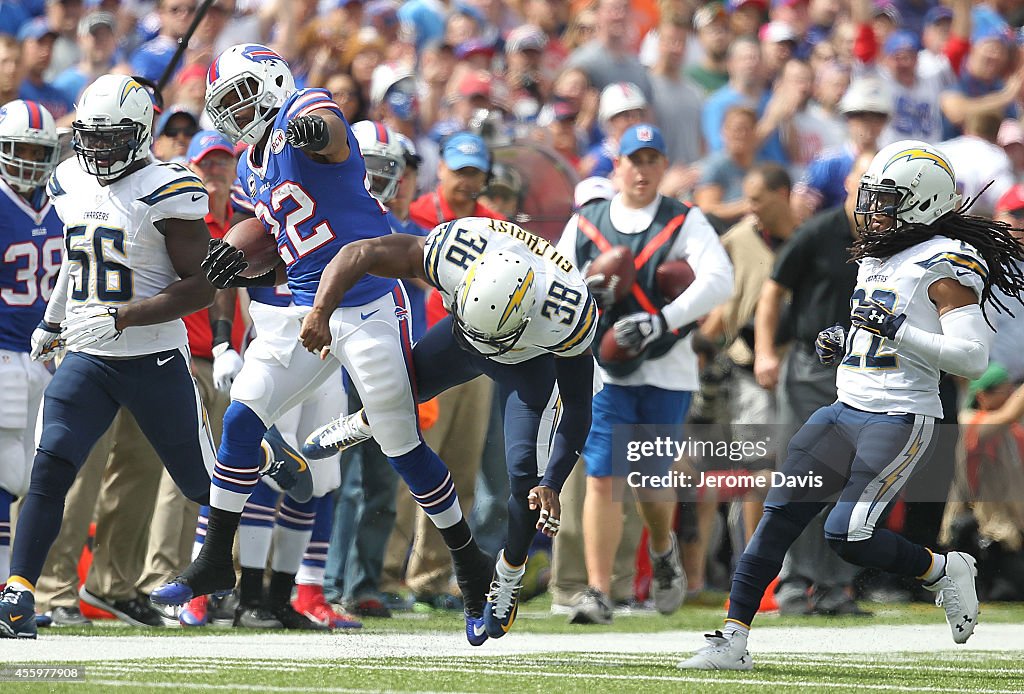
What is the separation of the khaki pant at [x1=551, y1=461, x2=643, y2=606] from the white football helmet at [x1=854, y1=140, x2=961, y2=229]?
2659 millimetres

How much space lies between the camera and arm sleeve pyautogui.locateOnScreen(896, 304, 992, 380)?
5965 mm

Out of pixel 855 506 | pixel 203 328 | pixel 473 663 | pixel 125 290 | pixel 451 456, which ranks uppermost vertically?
pixel 125 290

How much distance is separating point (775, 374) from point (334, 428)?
8.80 ft

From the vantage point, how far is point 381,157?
7.94 meters

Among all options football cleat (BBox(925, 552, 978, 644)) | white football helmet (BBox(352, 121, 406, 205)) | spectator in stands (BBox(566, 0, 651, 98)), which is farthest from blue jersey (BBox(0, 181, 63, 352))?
spectator in stands (BBox(566, 0, 651, 98))

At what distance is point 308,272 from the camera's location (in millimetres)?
6754

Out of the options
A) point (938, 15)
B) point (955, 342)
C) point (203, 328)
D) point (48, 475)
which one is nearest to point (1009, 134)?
point (938, 15)

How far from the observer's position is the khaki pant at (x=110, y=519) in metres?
7.50

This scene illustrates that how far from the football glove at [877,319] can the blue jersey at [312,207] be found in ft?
6.56

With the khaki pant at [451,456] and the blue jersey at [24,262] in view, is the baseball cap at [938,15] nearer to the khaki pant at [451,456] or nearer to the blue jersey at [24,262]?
the khaki pant at [451,456]

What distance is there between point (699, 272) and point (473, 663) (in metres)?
2.68

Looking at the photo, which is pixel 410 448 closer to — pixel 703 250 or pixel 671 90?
pixel 703 250

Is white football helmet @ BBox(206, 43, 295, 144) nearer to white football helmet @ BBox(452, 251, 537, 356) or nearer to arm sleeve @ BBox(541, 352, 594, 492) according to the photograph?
white football helmet @ BBox(452, 251, 537, 356)

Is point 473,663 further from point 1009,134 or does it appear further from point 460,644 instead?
point 1009,134
